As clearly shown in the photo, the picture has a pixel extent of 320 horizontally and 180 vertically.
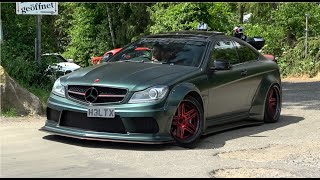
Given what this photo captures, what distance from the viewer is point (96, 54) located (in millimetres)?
30172

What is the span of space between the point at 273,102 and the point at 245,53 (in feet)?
3.83

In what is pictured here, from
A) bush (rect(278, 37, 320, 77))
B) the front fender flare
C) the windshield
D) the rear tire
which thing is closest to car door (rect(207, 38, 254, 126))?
the windshield

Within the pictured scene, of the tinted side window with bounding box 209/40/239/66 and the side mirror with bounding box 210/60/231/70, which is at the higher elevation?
the tinted side window with bounding box 209/40/239/66

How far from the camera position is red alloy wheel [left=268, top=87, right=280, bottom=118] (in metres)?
9.41

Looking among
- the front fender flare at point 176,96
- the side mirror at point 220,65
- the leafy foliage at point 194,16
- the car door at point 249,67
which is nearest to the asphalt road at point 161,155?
the front fender flare at point 176,96

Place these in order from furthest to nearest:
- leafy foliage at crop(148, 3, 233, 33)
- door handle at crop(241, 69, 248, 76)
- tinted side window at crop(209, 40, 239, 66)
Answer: leafy foliage at crop(148, 3, 233, 33) → door handle at crop(241, 69, 248, 76) → tinted side window at crop(209, 40, 239, 66)

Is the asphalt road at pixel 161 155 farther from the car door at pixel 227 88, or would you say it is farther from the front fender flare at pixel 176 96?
the front fender flare at pixel 176 96

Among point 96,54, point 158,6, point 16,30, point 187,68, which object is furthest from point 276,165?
point 96,54

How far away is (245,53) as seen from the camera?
29.5 feet

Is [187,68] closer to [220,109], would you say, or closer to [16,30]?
[220,109]

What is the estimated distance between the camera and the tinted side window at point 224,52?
796 cm

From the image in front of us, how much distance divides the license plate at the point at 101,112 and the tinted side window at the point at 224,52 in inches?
73.5

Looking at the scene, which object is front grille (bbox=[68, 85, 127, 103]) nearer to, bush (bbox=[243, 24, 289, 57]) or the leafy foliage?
the leafy foliage

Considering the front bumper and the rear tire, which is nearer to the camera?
the front bumper
